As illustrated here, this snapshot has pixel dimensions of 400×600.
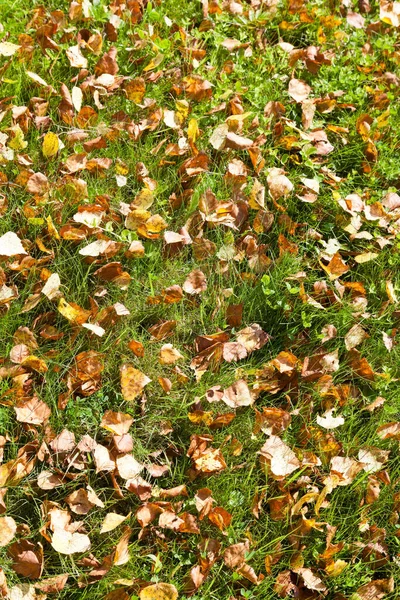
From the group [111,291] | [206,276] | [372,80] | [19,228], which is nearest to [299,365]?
[206,276]

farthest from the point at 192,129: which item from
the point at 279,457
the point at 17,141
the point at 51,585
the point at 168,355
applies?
the point at 51,585

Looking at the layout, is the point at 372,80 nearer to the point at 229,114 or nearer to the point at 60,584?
the point at 229,114

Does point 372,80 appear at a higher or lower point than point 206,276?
higher

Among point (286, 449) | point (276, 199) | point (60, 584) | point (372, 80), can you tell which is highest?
point (372, 80)

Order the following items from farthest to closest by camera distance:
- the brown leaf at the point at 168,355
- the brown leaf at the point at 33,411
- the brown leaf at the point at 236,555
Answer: the brown leaf at the point at 168,355, the brown leaf at the point at 33,411, the brown leaf at the point at 236,555

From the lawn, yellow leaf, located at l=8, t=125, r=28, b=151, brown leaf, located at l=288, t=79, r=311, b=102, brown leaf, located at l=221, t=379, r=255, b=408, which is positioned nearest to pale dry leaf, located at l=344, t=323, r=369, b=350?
the lawn

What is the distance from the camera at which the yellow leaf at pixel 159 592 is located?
220 cm

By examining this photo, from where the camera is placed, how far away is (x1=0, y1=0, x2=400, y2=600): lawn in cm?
232

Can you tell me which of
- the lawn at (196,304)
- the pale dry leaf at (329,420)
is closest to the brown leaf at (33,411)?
the lawn at (196,304)

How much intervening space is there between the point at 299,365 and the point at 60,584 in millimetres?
1108

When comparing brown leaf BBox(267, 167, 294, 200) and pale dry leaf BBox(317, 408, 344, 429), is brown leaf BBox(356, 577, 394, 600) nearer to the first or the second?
pale dry leaf BBox(317, 408, 344, 429)

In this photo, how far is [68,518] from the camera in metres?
2.28

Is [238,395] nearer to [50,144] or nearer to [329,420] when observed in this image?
[329,420]

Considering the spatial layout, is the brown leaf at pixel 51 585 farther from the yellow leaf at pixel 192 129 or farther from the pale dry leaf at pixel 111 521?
the yellow leaf at pixel 192 129
